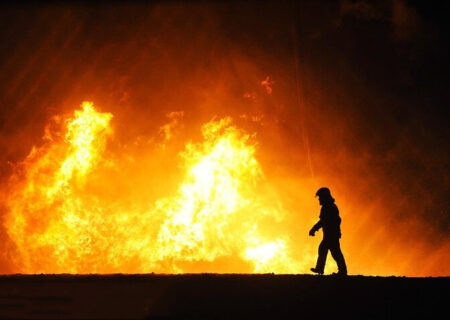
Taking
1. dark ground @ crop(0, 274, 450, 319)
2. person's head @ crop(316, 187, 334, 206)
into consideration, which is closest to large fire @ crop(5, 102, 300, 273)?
person's head @ crop(316, 187, 334, 206)

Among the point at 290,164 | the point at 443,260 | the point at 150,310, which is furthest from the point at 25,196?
the point at 443,260

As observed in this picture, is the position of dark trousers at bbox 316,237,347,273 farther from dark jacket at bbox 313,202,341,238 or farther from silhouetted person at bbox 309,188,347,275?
dark jacket at bbox 313,202,341,238

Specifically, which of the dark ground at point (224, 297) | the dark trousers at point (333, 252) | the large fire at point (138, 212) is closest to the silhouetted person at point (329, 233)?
the dark trousers at point (333, 252)

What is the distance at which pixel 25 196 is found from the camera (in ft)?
72.7

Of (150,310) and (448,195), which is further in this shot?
(448,195)

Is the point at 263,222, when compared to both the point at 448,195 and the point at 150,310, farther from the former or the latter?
the point at 150,310

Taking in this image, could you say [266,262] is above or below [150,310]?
above

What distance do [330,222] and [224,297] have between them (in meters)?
3.52

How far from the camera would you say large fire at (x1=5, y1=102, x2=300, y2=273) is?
20.5 metres

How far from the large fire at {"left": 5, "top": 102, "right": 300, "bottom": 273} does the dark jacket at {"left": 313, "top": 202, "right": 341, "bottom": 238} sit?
11.8 meters

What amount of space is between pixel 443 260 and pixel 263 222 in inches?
372

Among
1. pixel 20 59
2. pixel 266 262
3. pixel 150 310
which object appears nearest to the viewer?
pixel 150 310

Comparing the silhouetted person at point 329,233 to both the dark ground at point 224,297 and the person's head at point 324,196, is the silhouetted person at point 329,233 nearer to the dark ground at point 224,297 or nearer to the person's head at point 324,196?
the person's head at point 324,196

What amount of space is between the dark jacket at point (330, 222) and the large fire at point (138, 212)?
38.8 feet
